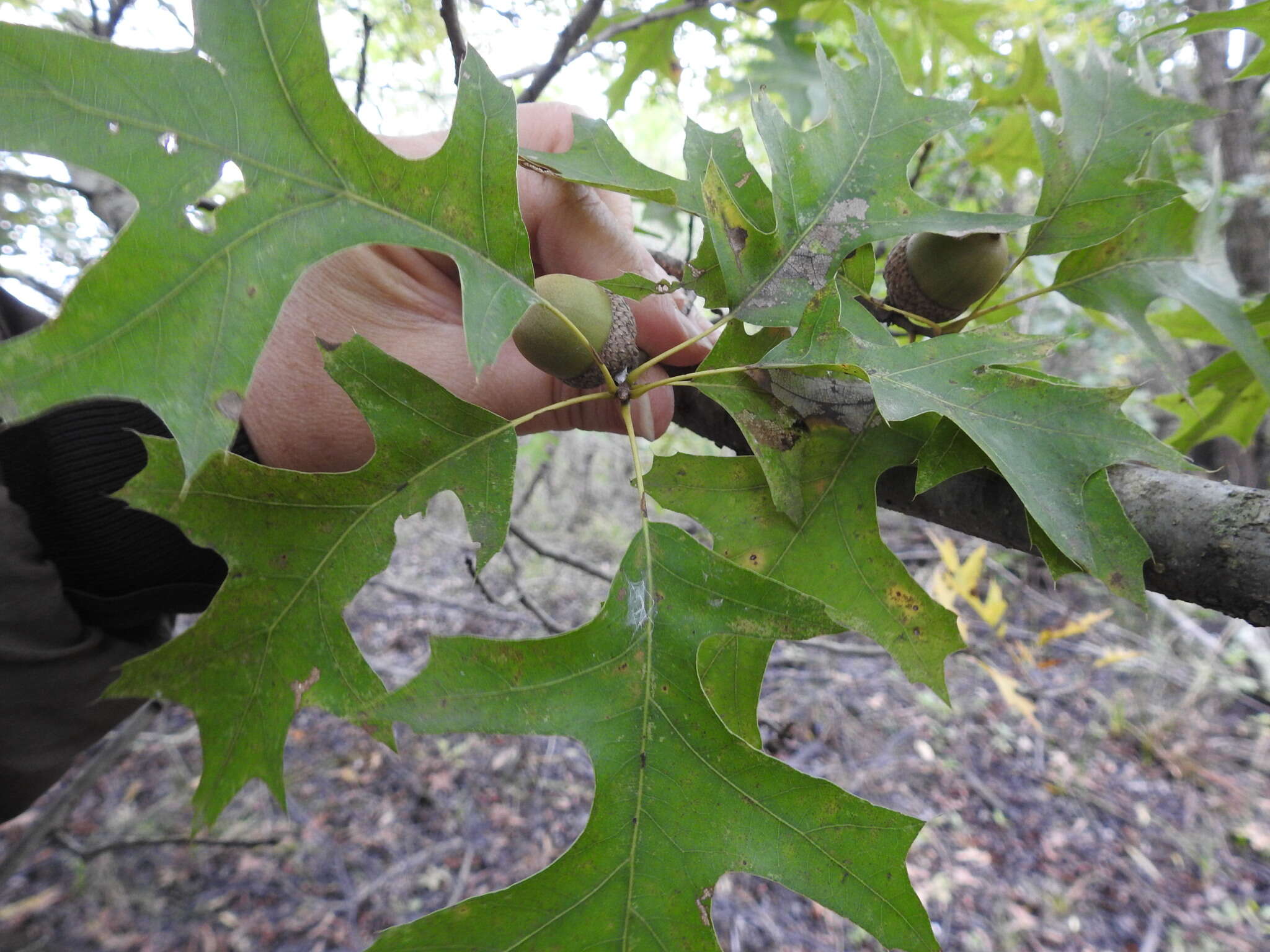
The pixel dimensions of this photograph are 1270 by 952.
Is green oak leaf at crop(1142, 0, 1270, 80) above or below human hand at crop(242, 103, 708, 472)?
above

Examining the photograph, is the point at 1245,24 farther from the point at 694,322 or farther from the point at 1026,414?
the point at 694,322

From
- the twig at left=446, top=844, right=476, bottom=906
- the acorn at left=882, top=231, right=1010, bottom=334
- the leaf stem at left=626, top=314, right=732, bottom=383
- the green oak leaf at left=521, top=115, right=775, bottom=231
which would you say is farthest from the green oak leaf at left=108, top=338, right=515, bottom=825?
the twig at left=446, top=844, right=476, bottom=906

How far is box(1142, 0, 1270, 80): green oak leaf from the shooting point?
1.07 m

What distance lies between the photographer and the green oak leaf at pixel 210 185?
773 mm

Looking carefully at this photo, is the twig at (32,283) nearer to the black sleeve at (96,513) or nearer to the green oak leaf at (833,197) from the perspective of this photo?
the black sleeve at (96,513)

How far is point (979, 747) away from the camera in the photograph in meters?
3.63

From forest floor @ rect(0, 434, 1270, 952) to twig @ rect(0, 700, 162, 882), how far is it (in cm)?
10

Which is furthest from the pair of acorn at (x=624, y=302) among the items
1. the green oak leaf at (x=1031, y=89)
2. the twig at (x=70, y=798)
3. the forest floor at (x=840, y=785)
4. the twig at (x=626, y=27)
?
the twig at (x=70, y=798)

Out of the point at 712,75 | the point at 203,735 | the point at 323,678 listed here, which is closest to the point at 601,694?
the point at 323,678

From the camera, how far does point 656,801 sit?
0.93 meters

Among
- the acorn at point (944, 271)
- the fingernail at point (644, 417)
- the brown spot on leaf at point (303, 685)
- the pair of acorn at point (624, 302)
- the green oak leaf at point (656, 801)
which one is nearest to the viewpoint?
the green oak leaf at point (656, 801)

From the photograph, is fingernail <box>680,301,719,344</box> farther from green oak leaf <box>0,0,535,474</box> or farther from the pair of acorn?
green oak leaf <box>0,0,535,474</box>

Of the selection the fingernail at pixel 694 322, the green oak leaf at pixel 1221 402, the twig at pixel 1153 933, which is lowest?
the twig at pixel 1153 933

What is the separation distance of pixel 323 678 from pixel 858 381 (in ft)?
2.94
